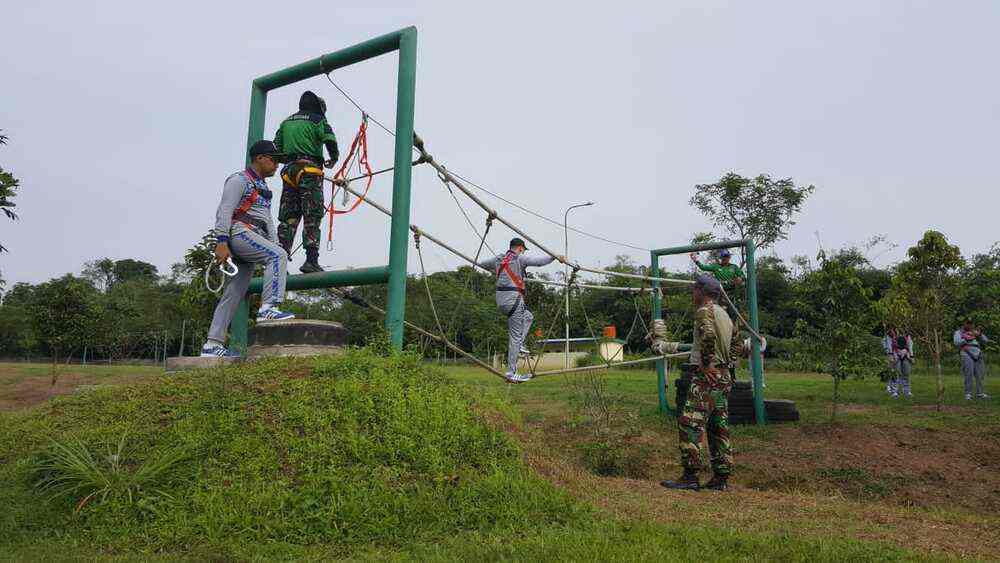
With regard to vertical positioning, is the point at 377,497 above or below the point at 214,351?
below

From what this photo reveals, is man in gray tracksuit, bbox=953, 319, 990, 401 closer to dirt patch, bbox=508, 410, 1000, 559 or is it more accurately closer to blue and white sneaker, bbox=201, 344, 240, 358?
dirt patch, bbox=508, 410, 1000, 559

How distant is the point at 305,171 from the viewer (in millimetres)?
5820

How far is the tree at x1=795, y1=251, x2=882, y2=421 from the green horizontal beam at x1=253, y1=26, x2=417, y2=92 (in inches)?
281

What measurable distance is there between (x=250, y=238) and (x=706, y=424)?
13.2 feet

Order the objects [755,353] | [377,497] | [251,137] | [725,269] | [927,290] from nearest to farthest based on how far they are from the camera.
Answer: [377,497] < [251,137] < [755,353] < [725,269] < [927,290]

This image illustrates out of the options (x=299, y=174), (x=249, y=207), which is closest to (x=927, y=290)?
(x=299, y=174)

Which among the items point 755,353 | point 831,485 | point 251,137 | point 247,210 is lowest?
point 831,485

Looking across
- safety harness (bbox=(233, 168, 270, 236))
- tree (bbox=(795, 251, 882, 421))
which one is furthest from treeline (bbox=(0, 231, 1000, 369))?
safety harness (bbox=(233, 168, 270, 236))

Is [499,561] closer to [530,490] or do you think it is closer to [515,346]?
[530,490]

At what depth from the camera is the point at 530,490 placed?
4.03m

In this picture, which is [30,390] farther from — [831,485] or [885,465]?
[885,465]

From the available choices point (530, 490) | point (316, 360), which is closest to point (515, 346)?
point (316, 360)

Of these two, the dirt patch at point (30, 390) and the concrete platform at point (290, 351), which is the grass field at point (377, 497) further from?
the dirt patch at point (30, 390)

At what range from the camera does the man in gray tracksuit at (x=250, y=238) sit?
516 centimetres
